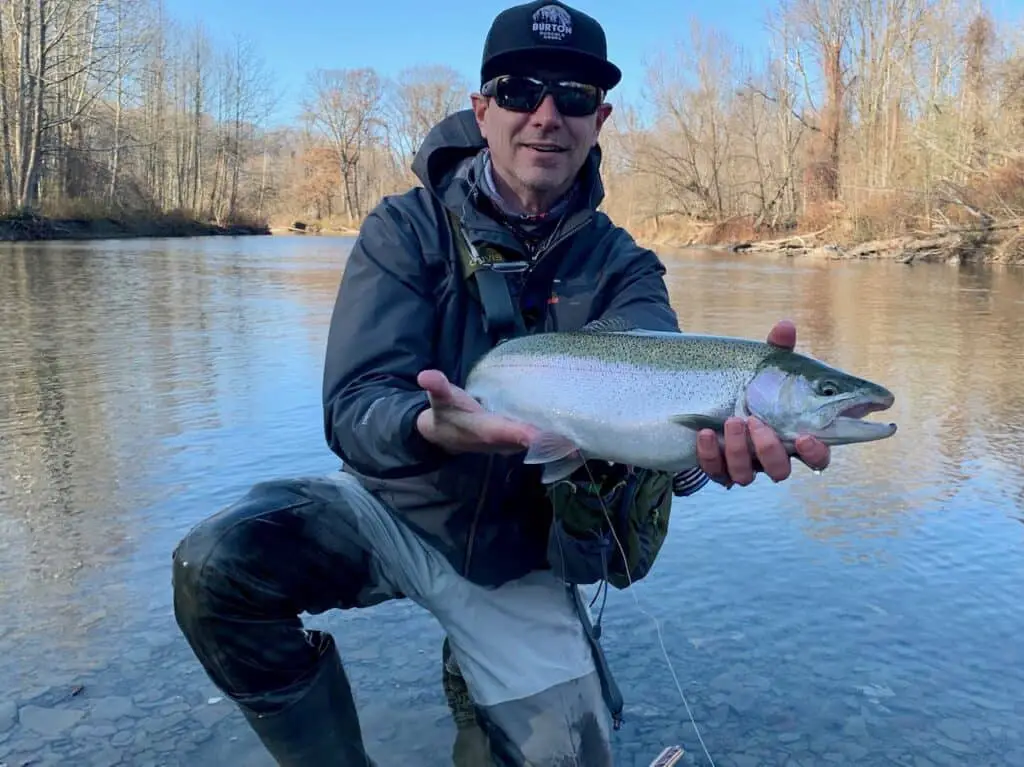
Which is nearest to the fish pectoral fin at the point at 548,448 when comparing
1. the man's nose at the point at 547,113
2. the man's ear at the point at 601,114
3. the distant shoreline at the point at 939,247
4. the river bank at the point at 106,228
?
the man's nose at the point at 547,113

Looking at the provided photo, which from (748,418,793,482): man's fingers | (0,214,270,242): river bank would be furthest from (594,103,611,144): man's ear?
(0,214,270,242): river bank

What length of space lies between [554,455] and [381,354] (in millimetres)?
606

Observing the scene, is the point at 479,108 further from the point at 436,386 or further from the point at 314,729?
the point at 314,729

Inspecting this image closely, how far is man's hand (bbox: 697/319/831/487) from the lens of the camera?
2.16 m

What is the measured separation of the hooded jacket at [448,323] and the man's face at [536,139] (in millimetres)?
104

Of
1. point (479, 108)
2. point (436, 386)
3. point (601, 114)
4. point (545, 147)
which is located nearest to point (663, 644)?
point (436, 386)

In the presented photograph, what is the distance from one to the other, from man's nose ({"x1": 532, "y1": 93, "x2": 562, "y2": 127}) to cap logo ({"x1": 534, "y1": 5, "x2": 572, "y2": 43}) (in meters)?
0.19

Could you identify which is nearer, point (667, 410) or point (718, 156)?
point (667, 410)

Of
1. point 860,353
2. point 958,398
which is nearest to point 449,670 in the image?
point 958,398

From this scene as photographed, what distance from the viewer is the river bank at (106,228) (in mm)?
34000

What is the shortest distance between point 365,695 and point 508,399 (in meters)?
1.13

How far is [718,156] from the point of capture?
151ft

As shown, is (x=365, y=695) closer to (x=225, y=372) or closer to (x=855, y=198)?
(x=225, y=372)

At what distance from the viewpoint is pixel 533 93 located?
285 centimetres
